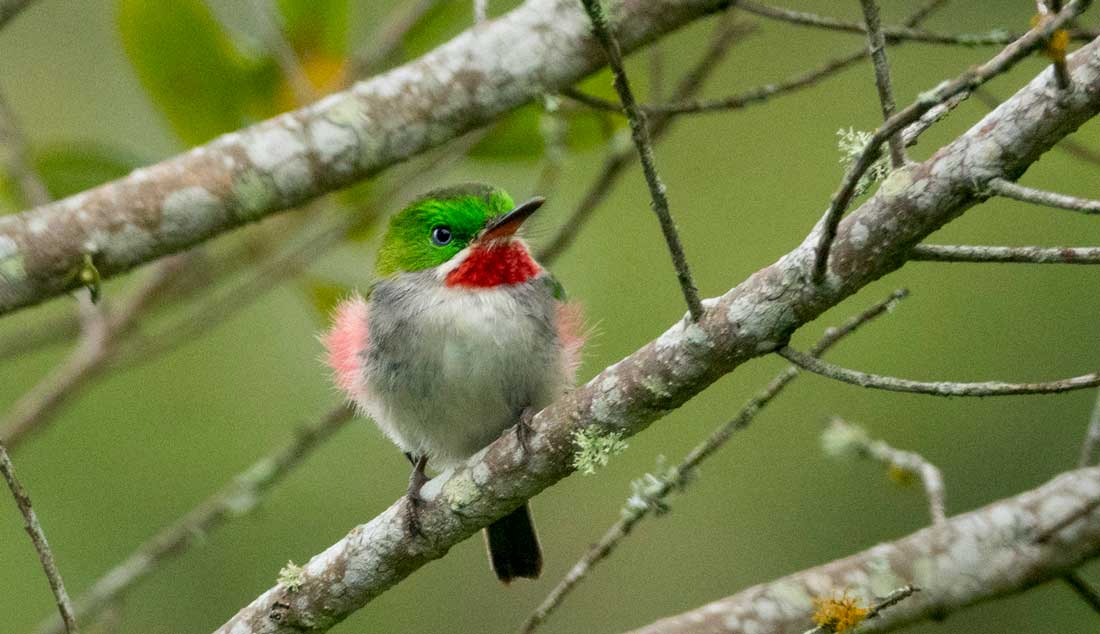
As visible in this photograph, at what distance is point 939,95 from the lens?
6.83 ft

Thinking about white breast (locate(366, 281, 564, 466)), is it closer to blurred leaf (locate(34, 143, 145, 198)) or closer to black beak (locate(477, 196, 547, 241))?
black beak (locate(477, 196, 547, 241))

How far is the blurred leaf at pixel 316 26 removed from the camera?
482 cm

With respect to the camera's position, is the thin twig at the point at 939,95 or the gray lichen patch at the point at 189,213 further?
the gray lichen patch at the point at 189,213

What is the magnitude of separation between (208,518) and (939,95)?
124 inches

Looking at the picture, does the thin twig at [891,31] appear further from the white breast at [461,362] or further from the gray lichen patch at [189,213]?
the gray lichen patch at [189,213]

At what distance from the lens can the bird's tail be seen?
4.27 metres

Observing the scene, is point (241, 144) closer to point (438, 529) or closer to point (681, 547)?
point (438, 529)

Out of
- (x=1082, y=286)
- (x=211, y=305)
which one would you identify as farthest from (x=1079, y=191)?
(x=211, y=305)

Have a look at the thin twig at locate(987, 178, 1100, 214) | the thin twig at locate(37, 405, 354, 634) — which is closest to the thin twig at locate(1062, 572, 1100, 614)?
the thin twig at locate(987, 178, 1100, 214)

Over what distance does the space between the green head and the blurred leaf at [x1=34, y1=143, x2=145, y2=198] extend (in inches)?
42.9

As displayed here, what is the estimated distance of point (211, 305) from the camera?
5.12 m

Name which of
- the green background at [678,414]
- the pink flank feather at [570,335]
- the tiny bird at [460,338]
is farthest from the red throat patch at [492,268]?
the green background at [678,414]

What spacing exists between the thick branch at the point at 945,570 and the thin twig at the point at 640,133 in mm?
1232

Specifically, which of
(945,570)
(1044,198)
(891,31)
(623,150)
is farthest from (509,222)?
(1044,198)
